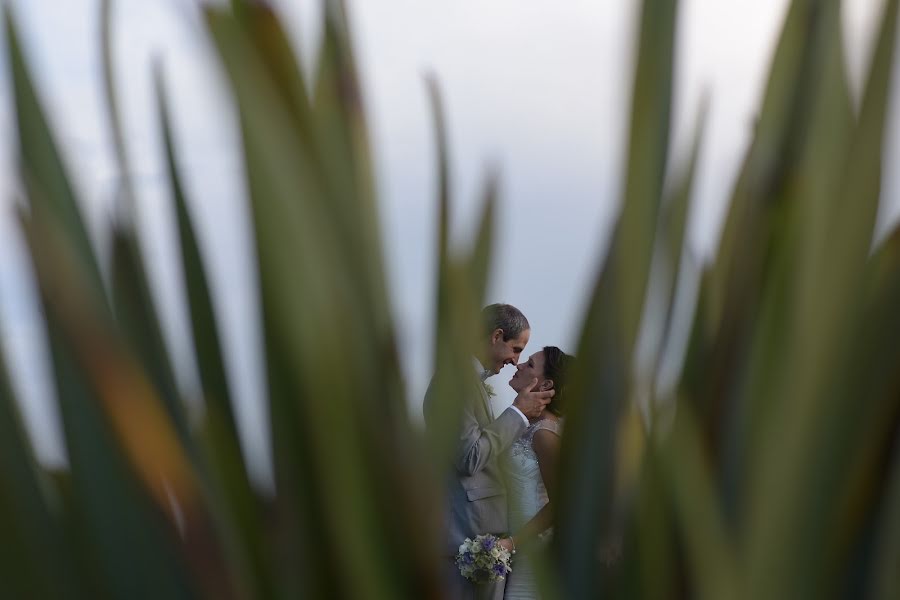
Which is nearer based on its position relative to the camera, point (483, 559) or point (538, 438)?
point (538, 438)

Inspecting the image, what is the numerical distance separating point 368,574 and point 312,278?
10cm

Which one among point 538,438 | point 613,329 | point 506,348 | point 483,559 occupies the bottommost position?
point 483,559

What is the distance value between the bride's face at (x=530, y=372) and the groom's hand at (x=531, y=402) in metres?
0.02

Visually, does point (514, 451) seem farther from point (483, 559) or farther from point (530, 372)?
point (530, 372)

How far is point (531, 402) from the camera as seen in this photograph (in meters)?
3.18

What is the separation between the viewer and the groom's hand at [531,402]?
10.4 ft

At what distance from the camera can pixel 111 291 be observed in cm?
44

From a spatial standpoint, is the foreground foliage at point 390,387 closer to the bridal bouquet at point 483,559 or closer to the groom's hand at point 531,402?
the bridal bouquet at point 483,559

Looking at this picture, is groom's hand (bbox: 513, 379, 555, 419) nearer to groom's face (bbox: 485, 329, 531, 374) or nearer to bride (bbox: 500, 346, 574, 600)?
bride (bbox: 500, 346, 574, 600)

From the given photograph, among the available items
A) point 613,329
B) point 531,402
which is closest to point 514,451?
point 531,402

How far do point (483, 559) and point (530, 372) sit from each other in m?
0.57

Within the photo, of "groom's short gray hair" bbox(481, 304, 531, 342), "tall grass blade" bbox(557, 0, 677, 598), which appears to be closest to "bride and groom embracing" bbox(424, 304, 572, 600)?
"groom's short gray hair" bbox(481, 304, 531, 342)

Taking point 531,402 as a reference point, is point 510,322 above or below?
above

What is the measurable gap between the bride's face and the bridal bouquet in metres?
0.46
